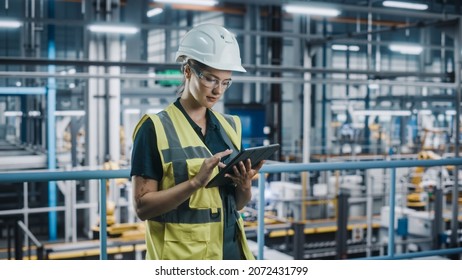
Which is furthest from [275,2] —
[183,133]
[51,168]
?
[183,133]

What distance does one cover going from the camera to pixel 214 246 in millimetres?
1854

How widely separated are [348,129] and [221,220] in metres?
13.2

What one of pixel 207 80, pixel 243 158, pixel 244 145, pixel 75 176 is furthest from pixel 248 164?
pixel 244 145

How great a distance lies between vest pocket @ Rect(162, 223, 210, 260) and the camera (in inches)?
70.9

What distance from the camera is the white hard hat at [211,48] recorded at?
1732mm

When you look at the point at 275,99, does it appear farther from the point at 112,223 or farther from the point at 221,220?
the point at 221,220

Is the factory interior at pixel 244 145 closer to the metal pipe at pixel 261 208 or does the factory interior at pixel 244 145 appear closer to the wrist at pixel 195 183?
the metal pipe at pixel 261 208

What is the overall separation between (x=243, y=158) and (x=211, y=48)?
1.15 feet

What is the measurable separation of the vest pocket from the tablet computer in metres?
0.15

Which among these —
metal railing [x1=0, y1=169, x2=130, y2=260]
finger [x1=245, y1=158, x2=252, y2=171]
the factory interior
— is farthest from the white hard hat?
the factory interior

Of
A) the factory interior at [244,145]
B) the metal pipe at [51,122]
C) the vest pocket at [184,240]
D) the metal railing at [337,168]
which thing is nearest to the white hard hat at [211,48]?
the vest pocket at [184,240]

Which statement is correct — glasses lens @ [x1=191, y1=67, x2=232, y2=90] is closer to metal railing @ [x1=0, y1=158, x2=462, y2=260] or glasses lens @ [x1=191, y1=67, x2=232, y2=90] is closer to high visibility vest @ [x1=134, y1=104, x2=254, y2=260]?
high visibility vest @ [x1=134, y1=104, x2=254, y2=260]

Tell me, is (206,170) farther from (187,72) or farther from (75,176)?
(75,176)

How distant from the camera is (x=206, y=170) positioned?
1.63m
